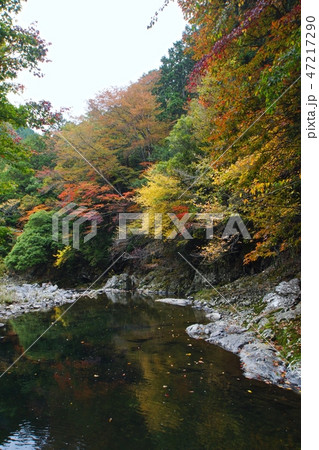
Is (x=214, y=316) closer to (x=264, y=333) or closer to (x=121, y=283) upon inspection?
(x=264, y=333)

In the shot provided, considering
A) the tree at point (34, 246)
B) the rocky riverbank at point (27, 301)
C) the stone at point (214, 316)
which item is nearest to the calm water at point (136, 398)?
the stone at point (214, 316)

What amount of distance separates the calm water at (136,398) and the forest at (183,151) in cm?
268

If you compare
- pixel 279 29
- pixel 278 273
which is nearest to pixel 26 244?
pixel 278 273

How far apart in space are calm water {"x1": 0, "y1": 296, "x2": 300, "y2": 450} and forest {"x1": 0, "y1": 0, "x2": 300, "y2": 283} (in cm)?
268

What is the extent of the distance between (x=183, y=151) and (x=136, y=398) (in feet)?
32.5

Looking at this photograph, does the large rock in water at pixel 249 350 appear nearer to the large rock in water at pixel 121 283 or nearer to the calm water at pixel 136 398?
the calm water at pixel 136 398

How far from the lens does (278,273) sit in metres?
9.07

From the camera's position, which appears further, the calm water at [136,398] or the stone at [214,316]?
the stone at [214,316]

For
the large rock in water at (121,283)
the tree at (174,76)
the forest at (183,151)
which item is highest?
the tree at (174,76)

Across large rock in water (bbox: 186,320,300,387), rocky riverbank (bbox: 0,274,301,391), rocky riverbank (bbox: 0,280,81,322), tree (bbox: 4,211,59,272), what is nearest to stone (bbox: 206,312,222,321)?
rocky riverbank (bbox: 0,274,301,391)

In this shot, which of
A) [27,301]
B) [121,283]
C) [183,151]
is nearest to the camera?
[27,301]

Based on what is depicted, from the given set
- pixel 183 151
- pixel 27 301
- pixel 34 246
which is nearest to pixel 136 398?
pixel 27 301

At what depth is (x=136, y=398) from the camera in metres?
4.05

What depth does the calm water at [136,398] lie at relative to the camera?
320 centimetres
